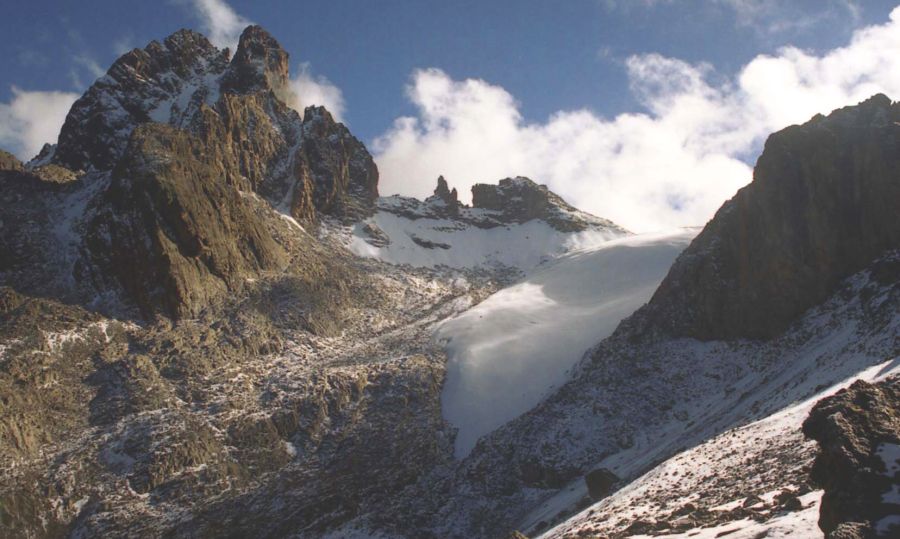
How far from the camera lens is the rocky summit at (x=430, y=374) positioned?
2278 cm

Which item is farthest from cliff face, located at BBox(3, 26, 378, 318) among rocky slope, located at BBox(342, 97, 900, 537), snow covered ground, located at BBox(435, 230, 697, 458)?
rocky slope, located at BBox(342, 97, 900, 537)

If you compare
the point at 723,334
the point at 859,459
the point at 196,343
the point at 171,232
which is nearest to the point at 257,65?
the point at 171,232

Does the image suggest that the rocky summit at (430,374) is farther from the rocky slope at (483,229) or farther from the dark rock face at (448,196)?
the dark rock face at (448,196)

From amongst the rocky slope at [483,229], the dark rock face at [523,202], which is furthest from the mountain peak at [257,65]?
the dark rock face at [523,202]

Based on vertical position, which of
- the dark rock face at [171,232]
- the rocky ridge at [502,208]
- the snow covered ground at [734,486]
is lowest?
the snow covered ground at [734,486]

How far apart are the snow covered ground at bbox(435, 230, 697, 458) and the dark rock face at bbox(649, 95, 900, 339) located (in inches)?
450

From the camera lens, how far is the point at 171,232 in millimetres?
55844

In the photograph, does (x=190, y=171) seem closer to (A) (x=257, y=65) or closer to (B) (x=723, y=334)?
(A) (x=257, y=65)

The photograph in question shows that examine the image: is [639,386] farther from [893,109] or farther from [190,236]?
[190,236]

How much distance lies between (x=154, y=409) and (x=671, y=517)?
36.0 metres

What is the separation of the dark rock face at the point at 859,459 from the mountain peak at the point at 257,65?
304 ft

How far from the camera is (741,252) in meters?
44.6

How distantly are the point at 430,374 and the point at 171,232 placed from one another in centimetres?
2486

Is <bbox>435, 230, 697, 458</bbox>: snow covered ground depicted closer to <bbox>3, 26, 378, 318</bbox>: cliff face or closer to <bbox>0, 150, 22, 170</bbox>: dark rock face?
<bbox>3, 26, 378, 318</bbox>: cliff face
